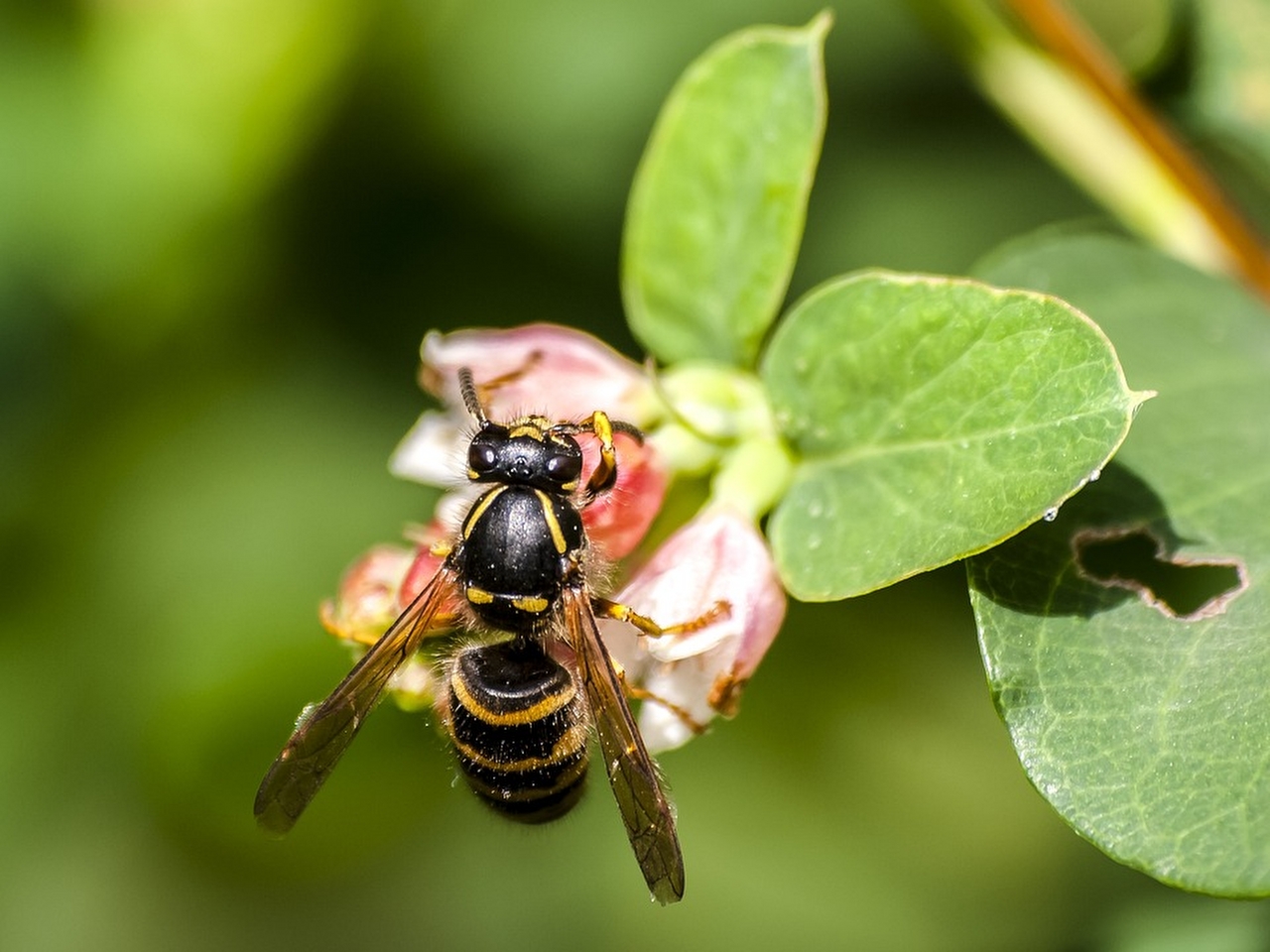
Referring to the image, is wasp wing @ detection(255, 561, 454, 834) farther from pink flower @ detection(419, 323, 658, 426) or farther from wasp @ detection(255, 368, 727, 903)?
pink flower @ detection(419, 323, 658, 426)

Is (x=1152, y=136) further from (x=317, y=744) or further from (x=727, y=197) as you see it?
(x=317, y=744)

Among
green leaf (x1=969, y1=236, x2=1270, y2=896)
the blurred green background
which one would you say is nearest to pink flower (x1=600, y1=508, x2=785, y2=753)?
green leaf (x1=969, y1=236, x2=1270, y2=896)

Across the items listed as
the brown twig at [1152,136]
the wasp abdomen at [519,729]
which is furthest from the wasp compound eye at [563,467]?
the brown twig at [1152,136]

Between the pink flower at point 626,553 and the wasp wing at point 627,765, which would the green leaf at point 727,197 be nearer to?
the pink flower at point 626,553

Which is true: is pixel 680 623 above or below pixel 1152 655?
above

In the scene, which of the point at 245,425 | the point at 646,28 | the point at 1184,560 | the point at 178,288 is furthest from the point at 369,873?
the point at 1184,560

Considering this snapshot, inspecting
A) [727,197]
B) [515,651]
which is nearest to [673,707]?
[515,651]
